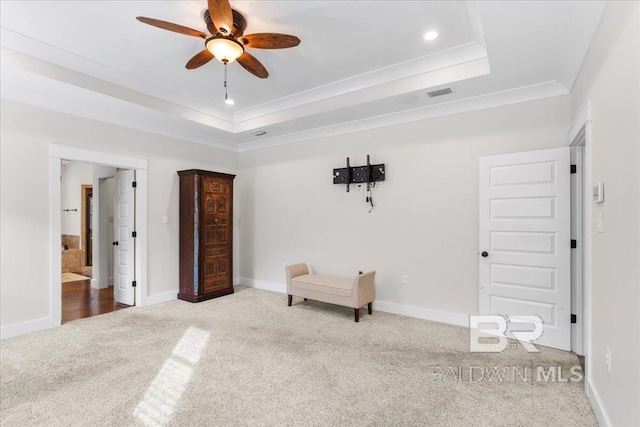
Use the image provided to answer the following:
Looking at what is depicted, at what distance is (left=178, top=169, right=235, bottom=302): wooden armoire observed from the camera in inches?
190

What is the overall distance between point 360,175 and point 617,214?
3.01 meters

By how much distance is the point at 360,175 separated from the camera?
4.52m

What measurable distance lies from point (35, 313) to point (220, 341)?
7.33ft

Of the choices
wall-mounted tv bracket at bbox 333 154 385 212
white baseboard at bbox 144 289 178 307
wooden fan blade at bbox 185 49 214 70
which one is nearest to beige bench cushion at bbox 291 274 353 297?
wall-mounted tv bracket at bbox 333 154 385 212

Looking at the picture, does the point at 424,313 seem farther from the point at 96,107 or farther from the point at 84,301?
the point at 84,301

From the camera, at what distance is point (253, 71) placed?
3.00 metres

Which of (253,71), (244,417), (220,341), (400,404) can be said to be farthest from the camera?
(220,341)

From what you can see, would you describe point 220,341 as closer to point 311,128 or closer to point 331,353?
point 331,353

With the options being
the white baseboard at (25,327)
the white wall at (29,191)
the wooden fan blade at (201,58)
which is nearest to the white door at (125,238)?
the white wall at (29,191)

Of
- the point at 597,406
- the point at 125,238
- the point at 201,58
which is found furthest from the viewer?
the point at 125,238

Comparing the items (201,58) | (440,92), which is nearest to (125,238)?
(201,58)

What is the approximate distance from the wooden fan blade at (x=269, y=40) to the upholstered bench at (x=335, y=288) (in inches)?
105

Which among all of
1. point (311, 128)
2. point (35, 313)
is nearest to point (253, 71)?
point (311, 128)

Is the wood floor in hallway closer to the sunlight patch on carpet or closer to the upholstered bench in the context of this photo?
the sunlight patch on carpet
